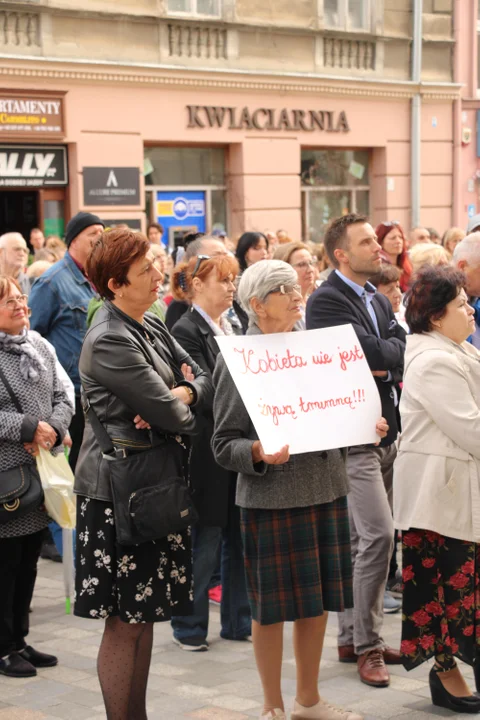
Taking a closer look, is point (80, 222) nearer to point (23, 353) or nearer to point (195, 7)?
point (23, 353)

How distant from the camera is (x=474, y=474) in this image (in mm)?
4977

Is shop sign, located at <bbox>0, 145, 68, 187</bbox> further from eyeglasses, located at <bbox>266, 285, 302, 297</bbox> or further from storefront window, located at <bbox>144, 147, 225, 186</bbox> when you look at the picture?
eyeglasses, located at <bbox>266, 285, 302, 297</bbox>

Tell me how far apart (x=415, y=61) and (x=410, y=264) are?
1298 centimetres

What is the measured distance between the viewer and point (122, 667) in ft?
14.7

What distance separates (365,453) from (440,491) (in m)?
0.85

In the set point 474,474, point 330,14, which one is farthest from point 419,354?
point 330,14

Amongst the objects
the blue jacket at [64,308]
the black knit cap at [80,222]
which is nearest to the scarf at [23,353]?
the blue jacket at [64,308]

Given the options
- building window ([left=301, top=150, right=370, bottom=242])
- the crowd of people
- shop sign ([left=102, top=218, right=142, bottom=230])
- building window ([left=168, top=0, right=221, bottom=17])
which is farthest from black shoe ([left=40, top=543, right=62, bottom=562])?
building window ([left=301, top=150, right=370, bottom=242])

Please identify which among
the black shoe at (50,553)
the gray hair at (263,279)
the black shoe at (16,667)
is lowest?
the black shoe at (50,553)

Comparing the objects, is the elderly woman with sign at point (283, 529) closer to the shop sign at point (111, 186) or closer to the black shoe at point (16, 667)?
the black shoe at point (16, 667)

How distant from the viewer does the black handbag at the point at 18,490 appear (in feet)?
18.4

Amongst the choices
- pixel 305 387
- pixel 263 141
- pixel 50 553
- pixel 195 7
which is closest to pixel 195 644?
pixel 305 387

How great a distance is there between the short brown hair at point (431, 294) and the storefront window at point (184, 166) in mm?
13006

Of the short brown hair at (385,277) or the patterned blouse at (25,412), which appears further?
the short brown hair at (385,277)
